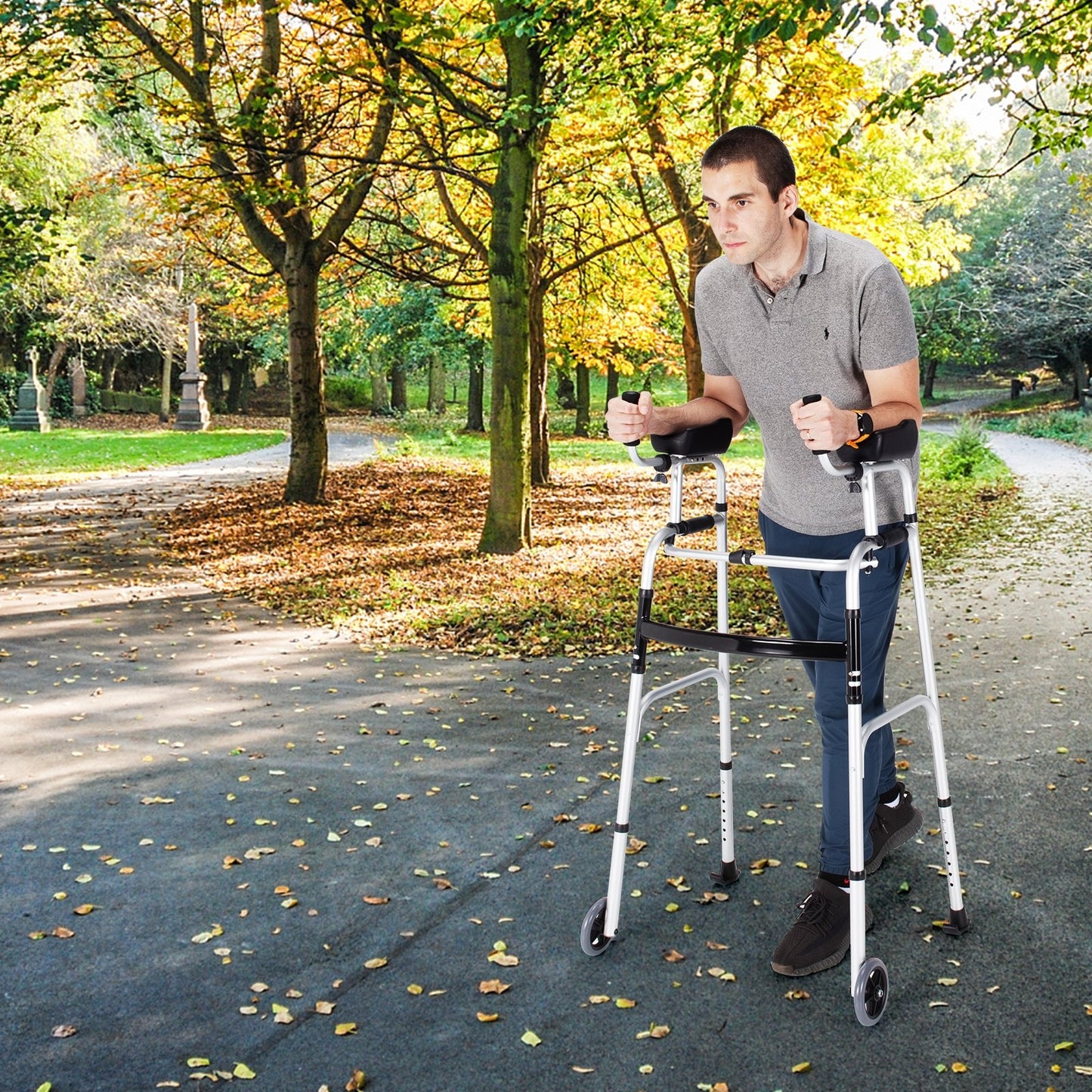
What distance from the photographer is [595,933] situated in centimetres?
370

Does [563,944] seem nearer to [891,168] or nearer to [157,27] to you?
[891,168]

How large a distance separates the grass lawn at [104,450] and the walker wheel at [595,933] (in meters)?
18.3

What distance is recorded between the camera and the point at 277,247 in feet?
51.2

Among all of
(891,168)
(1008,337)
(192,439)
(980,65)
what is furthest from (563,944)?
(1008,337)

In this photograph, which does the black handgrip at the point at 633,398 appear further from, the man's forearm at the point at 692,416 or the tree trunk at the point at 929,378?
the tree trunk at the point at 929,378

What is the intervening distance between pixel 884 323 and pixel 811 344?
9.2 inches

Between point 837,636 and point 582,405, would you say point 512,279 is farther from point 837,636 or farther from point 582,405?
point 582,405

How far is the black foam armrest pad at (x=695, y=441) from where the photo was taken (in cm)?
356

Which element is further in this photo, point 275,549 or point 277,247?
point 277,247

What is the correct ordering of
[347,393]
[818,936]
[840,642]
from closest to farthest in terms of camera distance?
[840,642] < [818,936] < [347,393]

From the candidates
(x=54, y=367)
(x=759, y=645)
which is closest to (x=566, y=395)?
(x=54, y=367)

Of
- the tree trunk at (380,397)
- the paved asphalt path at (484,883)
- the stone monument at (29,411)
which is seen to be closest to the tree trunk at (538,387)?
the paved asphalt path at (484,883)

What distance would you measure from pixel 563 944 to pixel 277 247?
44.1ft

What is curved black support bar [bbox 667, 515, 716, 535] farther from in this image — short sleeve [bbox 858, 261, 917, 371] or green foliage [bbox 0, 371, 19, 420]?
green foliage [bbox 0, 371, 19, 420]
